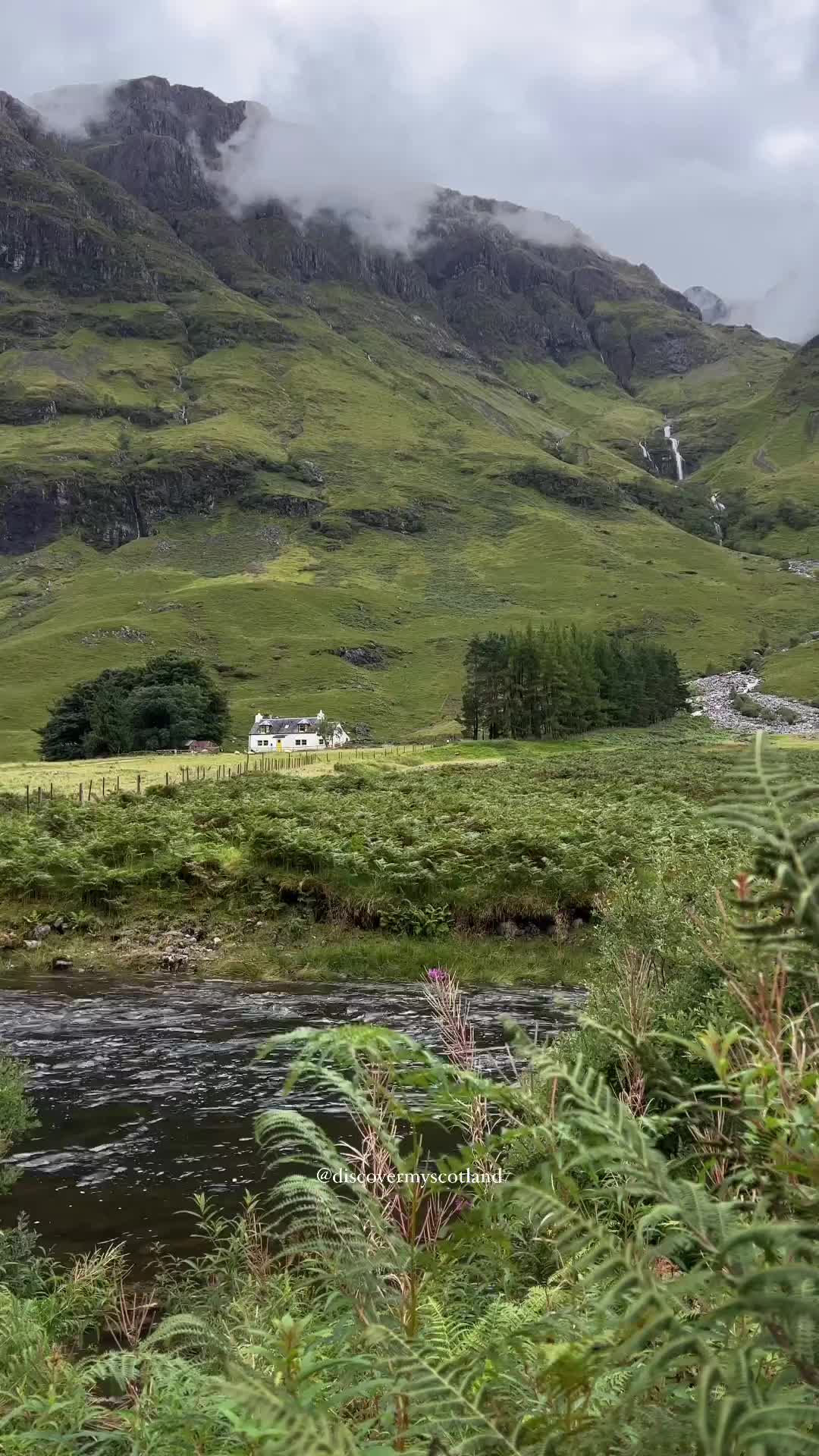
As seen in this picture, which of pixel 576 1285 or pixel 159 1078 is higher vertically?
pixel 576 1285

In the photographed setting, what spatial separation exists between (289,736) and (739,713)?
6036 cm

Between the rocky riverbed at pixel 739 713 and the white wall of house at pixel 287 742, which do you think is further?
the white wall of house at pixel 287 742

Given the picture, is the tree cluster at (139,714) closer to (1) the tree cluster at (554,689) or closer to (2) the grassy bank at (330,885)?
(1) the tree cluster at (554,689)

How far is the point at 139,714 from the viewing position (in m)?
110

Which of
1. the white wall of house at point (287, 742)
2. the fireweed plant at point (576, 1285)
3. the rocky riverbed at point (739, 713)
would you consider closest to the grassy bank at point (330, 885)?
the fireweed plant at point (576, 1285)

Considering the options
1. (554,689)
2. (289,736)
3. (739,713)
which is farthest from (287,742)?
(739,713)

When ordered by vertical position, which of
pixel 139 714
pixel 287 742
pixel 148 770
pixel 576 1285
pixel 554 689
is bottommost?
pixel 576 1285

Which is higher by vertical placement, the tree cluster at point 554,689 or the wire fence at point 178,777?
the tree cluster at point 554,689

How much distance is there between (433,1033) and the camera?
1681cm

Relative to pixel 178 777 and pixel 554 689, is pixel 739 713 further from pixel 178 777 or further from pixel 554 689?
pixel 178 777

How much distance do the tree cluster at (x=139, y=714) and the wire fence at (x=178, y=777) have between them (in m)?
24.6

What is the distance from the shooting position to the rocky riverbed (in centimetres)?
11344

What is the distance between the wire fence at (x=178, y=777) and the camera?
43.8 m

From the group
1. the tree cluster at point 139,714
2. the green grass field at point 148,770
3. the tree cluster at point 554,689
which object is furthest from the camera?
the tree cluster at point 554,689
